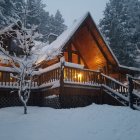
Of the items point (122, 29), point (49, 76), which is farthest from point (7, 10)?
point (122, 29)

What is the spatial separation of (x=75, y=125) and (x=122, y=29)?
2839cm

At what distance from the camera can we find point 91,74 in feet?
56.2

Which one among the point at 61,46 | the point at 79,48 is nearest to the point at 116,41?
the point at 79,48

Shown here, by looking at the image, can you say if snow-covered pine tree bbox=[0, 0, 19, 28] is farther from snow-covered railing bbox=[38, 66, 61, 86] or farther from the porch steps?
the porch steps

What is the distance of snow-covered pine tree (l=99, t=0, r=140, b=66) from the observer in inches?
1355

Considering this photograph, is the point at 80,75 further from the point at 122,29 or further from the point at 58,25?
the point at 58,25

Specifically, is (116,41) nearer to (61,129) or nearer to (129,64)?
(129,64)

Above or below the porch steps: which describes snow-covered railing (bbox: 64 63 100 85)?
above

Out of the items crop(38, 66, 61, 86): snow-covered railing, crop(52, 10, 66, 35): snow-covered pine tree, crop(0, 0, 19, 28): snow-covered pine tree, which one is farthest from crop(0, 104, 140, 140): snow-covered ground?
crop(52, 10, 66, 35): snow-covered pine tree

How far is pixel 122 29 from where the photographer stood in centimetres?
3634

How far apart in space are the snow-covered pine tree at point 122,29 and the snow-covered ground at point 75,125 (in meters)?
23.4

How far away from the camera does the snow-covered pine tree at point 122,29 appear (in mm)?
34406

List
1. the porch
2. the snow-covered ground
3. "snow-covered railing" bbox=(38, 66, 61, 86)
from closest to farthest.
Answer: the snow-covered ground
the porch
"snow-covered railing" bbox=(38, 66, 61, 86)

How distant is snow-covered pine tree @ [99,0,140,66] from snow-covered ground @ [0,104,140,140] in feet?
76.6
